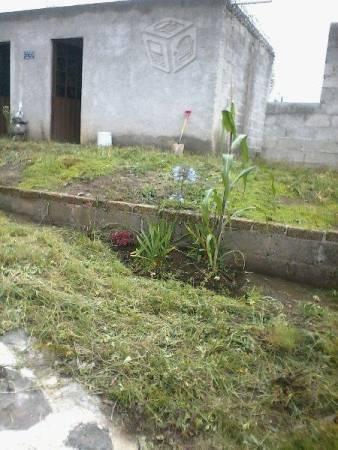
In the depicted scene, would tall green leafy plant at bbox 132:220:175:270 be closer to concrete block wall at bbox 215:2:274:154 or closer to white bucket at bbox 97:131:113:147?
concrete block wall at bbox 215:2:274:154

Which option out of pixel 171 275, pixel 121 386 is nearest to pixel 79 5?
pixel 171 275

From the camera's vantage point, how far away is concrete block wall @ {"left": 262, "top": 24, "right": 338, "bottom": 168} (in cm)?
561

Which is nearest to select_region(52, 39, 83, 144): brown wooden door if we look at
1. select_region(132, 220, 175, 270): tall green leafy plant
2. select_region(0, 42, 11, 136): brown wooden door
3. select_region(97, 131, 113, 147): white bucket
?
select_region(97, 131, 113, 147): white bucket

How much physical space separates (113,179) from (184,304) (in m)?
2.20

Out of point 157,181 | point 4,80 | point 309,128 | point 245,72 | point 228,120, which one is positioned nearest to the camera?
point 228,120

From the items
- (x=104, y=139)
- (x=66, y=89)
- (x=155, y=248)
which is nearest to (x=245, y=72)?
(x=104, y=139)

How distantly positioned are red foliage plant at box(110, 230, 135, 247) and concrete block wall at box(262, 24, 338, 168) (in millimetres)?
4083

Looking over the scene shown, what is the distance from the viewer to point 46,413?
1686 mm

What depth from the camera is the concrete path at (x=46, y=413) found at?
5.12 feet

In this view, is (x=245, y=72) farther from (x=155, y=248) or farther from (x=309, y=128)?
(x=155, y=248)

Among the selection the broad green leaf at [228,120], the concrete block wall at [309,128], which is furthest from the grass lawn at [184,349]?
the concrete block wall at [309,128]

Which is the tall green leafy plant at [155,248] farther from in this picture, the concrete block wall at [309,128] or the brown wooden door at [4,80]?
the brown wooden door at [4,80]

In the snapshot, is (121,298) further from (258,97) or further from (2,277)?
(258,97)

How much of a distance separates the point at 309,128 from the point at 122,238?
4.26m
